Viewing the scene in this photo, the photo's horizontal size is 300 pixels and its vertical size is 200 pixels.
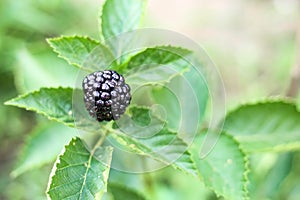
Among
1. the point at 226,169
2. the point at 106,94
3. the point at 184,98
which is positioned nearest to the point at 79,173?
the point at 106,94

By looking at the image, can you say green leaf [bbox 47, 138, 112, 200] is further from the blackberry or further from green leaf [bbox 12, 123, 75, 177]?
green leaf [bbox 12, 123, 75, 177]

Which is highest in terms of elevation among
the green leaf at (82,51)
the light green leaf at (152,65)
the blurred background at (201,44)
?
the green leaf at (82,51)

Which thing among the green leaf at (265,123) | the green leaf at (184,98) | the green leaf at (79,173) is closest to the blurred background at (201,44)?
the green leaf at (265,123)

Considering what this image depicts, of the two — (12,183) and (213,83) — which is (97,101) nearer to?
(213,83)

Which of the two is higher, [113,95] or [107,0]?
[107,0]

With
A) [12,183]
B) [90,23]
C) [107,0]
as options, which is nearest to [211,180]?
[107,0]

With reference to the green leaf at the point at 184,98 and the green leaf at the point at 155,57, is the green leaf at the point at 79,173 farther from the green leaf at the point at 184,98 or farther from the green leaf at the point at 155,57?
the green leaf at the point at 184,98
